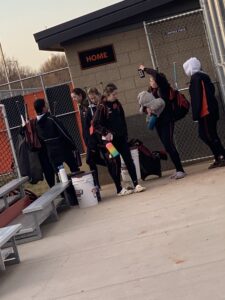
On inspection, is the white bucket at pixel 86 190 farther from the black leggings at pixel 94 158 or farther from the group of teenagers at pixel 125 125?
the black leggings at pixel 94 158

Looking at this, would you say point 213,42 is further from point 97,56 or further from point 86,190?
point 86,190

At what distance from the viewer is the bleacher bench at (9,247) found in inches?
264

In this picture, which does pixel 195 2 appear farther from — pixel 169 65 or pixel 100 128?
pixel 100 128

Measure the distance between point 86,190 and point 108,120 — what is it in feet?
3.96

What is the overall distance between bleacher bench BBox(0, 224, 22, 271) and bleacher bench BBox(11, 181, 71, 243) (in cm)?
68

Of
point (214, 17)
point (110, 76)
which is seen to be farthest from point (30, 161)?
point (214, 17)

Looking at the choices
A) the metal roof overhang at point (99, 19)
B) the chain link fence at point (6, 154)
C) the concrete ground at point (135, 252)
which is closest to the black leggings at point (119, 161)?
the concrete ground at point (135, 252)

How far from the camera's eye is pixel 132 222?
8.00m

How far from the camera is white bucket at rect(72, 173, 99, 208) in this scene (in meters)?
10.1

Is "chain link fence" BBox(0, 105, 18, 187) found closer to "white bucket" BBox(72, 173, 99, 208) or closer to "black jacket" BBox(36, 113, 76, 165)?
"black jacket" BBox(36, 113, 76, 165)

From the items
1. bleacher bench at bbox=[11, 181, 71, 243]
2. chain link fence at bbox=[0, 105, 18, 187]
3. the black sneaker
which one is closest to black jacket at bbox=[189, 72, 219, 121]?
the black sneaker

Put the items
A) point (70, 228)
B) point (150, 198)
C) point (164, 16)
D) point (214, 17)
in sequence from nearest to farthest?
point (70, 228) < point (150, 198) < point (214, 17) < point (164, 16)

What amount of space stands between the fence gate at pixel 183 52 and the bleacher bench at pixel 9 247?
5.41m

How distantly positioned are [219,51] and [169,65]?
4.70ft
